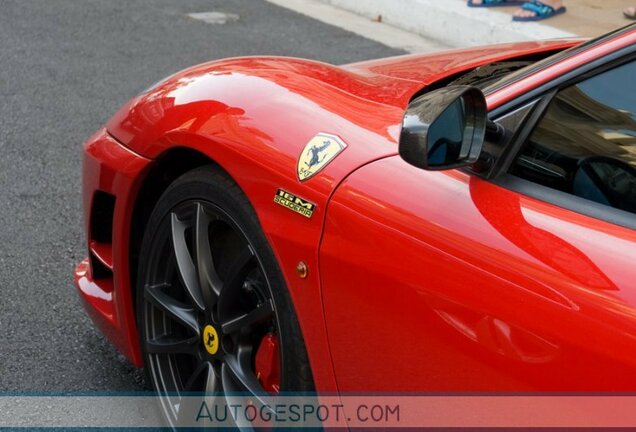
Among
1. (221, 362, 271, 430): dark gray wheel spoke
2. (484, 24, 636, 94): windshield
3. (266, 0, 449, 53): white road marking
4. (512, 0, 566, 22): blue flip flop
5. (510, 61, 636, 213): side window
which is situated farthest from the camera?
(512, 0, 566, 22): blue flip flop

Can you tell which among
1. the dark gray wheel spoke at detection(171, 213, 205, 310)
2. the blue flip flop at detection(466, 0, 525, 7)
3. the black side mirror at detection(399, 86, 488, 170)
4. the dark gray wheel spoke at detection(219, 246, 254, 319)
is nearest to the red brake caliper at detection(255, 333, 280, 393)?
the dark gray wheel spoke at detection(219, 246, 254, 319)

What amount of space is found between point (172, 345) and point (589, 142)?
139 centimetres

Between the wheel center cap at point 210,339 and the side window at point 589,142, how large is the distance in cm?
103

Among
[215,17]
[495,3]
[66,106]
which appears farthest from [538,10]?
[66,106]

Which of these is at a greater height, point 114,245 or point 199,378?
point 114,245

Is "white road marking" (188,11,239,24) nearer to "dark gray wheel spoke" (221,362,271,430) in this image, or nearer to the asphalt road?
the asphalt road

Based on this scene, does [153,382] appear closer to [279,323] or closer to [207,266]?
[207,266]

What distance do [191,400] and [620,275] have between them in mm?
1547

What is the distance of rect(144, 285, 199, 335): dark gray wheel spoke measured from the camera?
291 cm

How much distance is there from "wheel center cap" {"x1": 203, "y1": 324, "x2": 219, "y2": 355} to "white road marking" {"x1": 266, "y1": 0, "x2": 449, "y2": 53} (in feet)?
19.8

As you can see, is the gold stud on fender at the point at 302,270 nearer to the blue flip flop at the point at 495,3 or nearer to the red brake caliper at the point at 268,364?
the red brake caliper at the point at 268,364

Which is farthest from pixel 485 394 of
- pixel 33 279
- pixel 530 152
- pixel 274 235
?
pixel 33 279

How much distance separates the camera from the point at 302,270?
7.89 feet

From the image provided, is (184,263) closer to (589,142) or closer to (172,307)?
(172,307)
